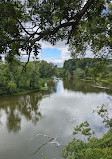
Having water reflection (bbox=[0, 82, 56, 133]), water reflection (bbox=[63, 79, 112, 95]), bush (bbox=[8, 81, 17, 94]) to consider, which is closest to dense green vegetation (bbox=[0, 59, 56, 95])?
bush (bbox=[8, 81, 17, 94])

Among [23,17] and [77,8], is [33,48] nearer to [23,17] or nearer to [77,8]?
[23,17]

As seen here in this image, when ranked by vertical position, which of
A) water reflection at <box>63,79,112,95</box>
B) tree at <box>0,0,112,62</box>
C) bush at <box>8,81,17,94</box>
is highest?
tree at <box>0,0,112,62</box>

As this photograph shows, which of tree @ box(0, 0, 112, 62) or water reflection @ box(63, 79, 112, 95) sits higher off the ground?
tree @ box(0, 0, 112, 62)

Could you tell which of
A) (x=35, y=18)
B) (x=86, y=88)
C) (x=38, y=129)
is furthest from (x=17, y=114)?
(x=86, y=88)

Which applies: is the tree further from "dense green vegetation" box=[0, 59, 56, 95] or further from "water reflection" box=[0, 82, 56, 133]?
"dense green vegetation" box=[0, 59, 56, 95]

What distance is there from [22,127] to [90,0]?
490 inches

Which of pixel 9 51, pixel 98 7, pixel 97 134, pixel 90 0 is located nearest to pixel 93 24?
pixel 98 7

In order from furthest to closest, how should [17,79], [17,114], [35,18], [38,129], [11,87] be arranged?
1. [17,79]
2. [11,87]
3. [17,114]
4. [38,129]
5. [35,18]

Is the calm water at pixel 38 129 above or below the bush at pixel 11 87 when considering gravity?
below

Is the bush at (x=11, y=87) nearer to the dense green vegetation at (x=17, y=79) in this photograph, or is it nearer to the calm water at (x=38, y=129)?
the dense green vegetation at (x=17, y=79)

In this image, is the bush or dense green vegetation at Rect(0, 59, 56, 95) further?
dense green vegetation at Rect(0, 59, 56, 95)

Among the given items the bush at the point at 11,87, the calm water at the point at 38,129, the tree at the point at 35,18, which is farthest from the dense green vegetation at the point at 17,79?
the tree at the point at 35,18

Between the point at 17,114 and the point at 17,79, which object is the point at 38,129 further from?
the point at 17,79

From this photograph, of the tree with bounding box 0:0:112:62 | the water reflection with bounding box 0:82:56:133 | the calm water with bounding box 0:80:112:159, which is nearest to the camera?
the tree with bounding box 0:0:112:62
